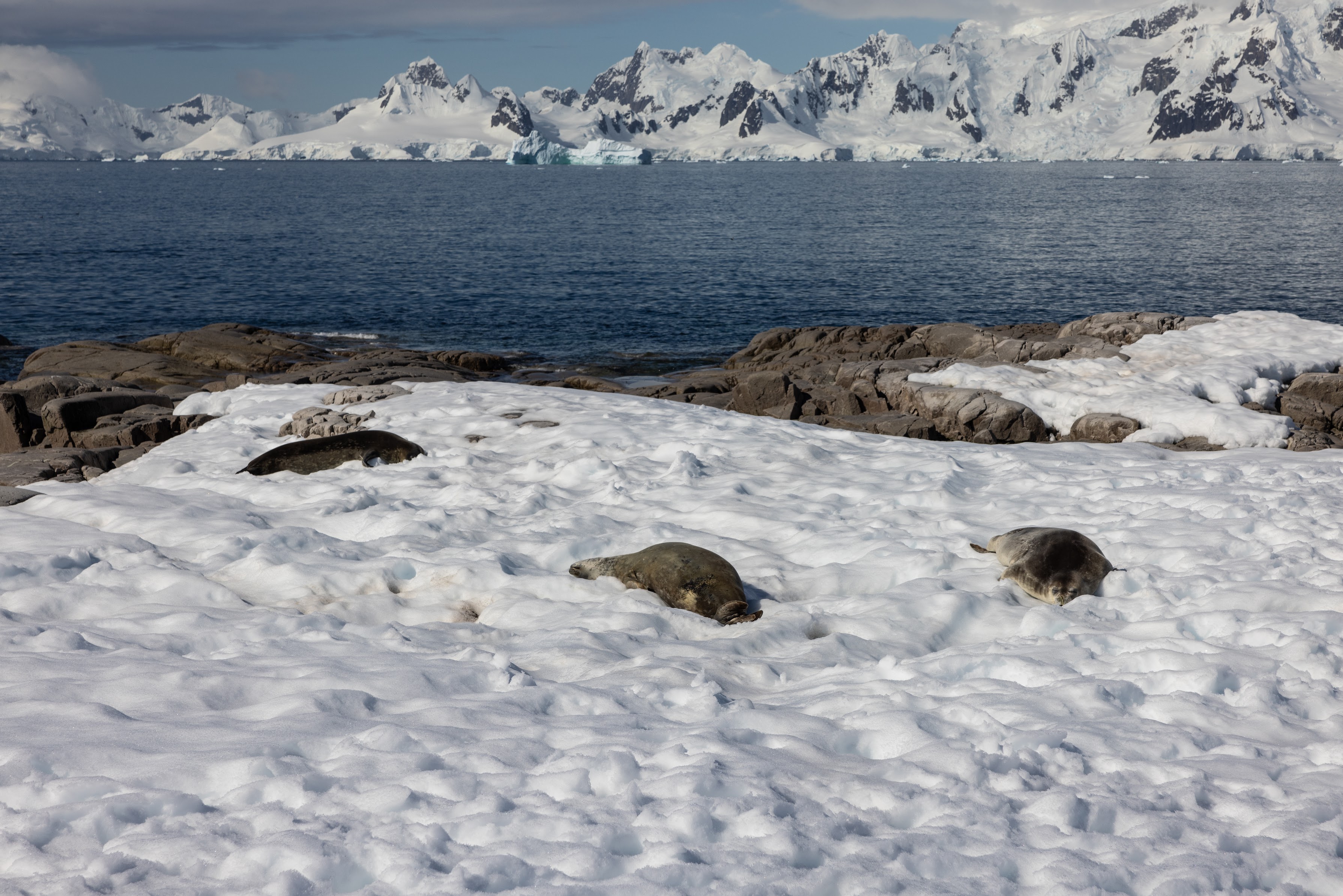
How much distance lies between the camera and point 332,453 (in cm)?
1164

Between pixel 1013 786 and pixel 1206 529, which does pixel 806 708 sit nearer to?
pixel 1013 786

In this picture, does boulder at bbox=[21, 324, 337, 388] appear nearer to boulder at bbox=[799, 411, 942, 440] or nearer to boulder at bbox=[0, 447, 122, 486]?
boulder at bbox=[0, 447, 122, 486]

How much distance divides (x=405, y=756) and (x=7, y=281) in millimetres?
49337

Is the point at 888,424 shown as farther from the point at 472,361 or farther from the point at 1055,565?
the point at 472,361

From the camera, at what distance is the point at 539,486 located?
10.8 meters

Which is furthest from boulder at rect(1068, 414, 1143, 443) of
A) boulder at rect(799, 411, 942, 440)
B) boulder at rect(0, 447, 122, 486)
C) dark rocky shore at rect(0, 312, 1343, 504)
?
boulder at rect(0, 447, 122, 486)

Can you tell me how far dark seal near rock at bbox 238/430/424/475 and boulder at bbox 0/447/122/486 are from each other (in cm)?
296

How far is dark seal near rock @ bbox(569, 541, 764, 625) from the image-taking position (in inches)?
298

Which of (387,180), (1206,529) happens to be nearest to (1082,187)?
(387,180)

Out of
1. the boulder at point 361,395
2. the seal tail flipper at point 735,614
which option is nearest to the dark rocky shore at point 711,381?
the boulder at point 361,395

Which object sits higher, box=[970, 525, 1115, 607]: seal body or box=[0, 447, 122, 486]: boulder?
box=[970, 525, 1115, 607]: seal body

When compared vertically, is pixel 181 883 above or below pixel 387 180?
below

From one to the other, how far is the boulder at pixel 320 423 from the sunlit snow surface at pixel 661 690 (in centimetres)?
253

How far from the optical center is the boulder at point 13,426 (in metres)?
16.2
